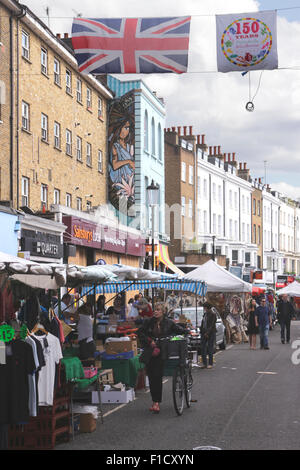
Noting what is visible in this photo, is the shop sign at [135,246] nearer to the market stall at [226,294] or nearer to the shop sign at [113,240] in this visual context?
the shop sign at [113,240]

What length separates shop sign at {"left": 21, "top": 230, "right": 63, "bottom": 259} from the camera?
25.6 m

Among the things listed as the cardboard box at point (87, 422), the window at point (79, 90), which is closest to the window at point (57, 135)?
the window at point (79, 90)

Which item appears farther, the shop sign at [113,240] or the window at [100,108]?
the window at [100,108]

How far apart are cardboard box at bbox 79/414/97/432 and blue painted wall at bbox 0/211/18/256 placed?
13502 mm

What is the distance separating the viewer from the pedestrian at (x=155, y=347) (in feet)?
39.4

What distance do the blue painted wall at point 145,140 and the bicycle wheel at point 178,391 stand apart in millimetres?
29293

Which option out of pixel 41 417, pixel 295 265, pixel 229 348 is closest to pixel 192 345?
pixel 229 348

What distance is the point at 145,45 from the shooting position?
13.8 meters

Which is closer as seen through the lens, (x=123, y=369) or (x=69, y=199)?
(x=123, y=369)

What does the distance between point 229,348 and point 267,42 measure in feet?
48.9

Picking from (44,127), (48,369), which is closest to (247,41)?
(48,369)

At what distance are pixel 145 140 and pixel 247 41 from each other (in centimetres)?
2909

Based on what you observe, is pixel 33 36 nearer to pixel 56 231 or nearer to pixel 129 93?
pixel 56 231

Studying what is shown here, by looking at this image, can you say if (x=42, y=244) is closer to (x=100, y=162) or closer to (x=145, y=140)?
(x=100, y=162)
